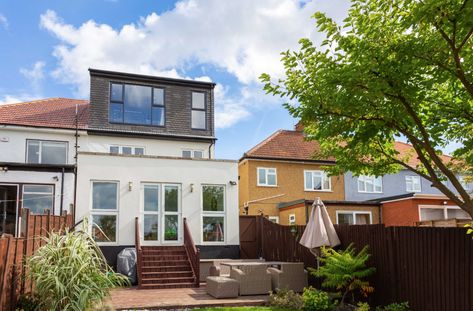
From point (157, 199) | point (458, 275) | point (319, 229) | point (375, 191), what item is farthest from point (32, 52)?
point (375, 191)

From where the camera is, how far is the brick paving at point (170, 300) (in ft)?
36.5

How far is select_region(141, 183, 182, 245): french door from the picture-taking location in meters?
17.9

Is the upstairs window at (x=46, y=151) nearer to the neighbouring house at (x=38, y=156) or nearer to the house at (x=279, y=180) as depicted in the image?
the neighbouring house at (x=38, y=156)

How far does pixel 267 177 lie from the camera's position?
28.2 meters

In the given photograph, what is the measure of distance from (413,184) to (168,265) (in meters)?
22.0

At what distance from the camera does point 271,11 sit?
10211 mm

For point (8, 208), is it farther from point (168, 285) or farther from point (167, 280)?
point (168, 285)

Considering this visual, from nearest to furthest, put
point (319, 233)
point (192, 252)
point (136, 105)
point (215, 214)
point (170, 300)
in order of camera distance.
Result: point (170, 300) → point (319, 233) → point (192, 252) → point (215, 214) → point (136, 105)

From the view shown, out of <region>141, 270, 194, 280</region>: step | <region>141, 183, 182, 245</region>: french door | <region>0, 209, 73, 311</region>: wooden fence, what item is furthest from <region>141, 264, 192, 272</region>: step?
<region>0, 209, 73, 311</region>: wooden fence

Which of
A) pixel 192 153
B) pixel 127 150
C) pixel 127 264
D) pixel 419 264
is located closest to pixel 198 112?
pixel 192 153

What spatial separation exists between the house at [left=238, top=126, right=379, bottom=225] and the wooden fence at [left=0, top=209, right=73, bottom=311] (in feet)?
55.7

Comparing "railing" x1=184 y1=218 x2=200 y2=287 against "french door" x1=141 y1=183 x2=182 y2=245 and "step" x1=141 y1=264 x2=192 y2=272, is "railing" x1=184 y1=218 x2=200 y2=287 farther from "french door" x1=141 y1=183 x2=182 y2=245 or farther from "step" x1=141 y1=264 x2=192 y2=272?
"french door" x1=141 y1=183 x2=182 y2=245

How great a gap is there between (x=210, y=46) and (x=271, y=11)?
3.49 meters

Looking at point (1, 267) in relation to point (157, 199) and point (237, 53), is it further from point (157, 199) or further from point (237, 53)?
point (157, 199)
